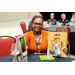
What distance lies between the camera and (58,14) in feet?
49.4

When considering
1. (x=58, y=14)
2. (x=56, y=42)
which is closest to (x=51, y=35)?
(x=56, y=42)

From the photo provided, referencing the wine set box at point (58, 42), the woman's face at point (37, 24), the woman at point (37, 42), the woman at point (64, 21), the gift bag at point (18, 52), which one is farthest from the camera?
the woman at point (64, 21)

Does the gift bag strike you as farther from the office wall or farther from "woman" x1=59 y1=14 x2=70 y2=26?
the office wall

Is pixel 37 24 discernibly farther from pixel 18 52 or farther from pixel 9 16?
pixel 9 16

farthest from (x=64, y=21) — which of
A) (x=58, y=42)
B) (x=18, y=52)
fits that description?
(x=18, y=52)

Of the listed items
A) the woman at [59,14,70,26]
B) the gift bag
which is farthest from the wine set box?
the woman at [59,14,70,26]

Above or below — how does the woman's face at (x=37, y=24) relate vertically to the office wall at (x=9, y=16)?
below

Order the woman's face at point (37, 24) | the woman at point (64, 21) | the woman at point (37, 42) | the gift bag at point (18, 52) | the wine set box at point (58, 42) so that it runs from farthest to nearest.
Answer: the woman at point (64, 21) → the woman at point (37, 42) → the woman's face at point (37, 24) → the wine set box at point (58, 42) → the gift bag at point (18, 52)

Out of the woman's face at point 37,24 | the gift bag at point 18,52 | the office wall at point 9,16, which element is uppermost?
the office wall at point 9,16

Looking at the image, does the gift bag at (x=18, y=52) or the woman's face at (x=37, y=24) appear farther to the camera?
the woman's face at (x=37, y=24)

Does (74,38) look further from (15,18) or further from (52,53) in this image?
(15,18)

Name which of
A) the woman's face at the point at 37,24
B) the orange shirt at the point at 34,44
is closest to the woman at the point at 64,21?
the orange shirt at the point at 34,44

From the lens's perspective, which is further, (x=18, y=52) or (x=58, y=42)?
(x=58, y=42)

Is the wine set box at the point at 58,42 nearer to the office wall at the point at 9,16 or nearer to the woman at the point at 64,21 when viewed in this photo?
the woman at the point at 64,21
